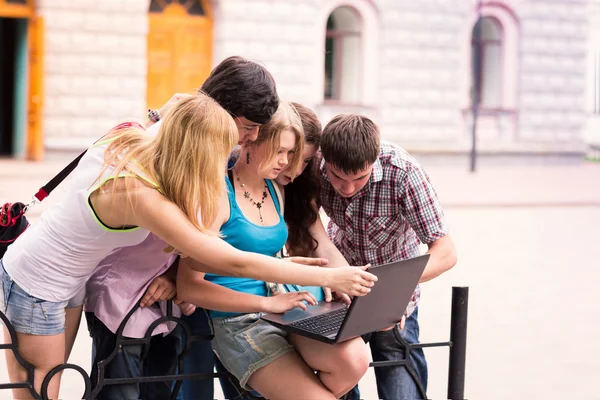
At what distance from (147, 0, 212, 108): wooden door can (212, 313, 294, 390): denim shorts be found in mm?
15281

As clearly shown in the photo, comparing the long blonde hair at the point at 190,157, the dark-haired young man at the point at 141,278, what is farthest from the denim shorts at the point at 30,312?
the long blonde hair at the point at 190,157

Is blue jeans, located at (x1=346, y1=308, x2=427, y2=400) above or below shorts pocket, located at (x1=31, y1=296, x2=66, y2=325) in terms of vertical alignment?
below

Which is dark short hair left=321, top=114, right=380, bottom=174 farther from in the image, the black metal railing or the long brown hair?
the black metal railing

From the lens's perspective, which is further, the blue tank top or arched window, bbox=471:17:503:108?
arched window, bbox=471:17:503:108

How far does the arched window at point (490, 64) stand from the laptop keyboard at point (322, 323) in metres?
18.8

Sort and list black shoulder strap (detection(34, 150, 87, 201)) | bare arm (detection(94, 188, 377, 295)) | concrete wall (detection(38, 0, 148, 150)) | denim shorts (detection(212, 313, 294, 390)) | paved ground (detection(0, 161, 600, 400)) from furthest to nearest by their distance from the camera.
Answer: concrete wall (detection(38, 0, 148, 150)), paved ground (detection(0, 161, 600, 400)), black shoulder strap (detection(34, 150, 87, 201)), denim shorts (detection(212, 313, 294, 390)), bare arm (detection(94, 188, 377, 295))

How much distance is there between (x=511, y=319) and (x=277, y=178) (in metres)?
4.25

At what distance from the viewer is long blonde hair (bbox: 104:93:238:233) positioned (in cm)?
246

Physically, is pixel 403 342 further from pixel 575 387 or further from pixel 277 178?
pixel 575 387

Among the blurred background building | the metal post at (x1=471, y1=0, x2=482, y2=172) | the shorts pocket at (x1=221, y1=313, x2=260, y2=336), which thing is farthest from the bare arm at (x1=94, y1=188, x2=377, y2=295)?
the metal post at (x1=471, y1=0, x2=482, y2=172)

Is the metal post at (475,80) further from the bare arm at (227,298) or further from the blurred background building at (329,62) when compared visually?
the bare arm at (227,298)

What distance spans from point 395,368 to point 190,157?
1.19 m

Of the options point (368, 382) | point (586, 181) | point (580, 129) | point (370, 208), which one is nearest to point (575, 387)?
point (368, 382)

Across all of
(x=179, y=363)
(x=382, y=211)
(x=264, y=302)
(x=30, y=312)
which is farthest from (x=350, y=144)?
(x=30, y=312)
